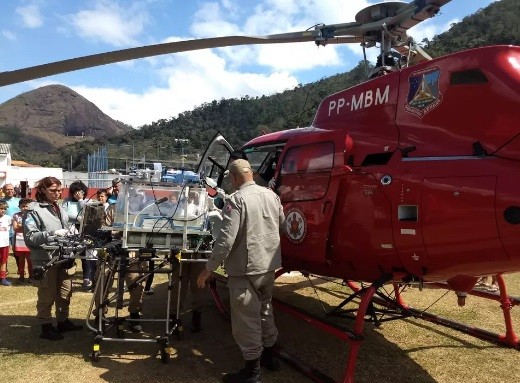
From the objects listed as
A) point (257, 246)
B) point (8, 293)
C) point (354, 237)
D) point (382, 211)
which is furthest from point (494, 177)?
point (8, 293)

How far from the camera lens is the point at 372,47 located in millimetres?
6312

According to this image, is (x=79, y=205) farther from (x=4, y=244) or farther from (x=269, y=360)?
(x=269, y=360)

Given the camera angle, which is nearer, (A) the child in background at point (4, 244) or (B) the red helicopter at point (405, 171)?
(B) the red helicopter at point (405, 171)

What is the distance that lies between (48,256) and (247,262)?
2.76 meters

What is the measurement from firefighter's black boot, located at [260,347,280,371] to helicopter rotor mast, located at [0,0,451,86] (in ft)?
11.9

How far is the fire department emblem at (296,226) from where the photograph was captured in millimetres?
5184

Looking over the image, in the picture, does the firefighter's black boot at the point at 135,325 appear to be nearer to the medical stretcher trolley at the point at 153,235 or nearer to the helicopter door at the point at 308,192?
the medical stretcher trolley at the point at 153,235

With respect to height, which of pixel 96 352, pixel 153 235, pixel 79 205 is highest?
pixel 79 205

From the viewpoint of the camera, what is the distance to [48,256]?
5551 mm

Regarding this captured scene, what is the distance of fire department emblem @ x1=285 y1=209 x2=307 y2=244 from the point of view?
17.0 ft

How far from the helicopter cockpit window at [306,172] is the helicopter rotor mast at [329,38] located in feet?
5.45

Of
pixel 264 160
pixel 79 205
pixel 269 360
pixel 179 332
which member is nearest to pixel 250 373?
pixel 269 360

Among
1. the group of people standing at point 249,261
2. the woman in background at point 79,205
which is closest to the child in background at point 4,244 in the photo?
the woman in background at point 79,205

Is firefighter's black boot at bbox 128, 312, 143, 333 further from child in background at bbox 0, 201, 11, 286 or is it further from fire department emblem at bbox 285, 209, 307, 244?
child in background at bbox 0, 201, 11, 286
